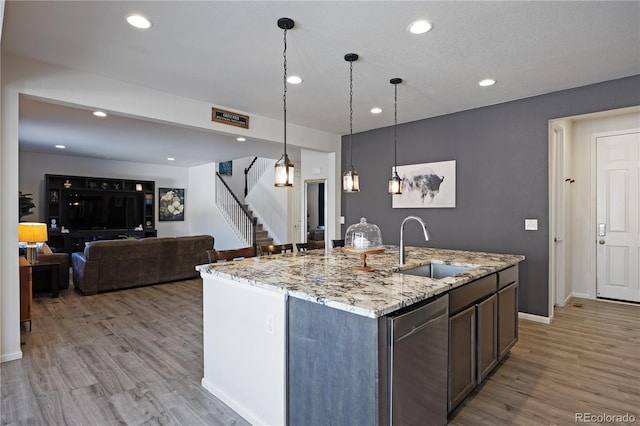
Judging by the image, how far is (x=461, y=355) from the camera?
2.22 metres

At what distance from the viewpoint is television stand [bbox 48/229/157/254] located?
792cm

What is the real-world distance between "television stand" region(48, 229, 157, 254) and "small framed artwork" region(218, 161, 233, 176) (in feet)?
9.95

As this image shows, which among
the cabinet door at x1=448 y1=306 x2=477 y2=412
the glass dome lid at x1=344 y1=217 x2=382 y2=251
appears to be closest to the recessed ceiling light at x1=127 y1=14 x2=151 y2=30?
the glass dome lid at x1=344 y1=217 x2=382 y2=251

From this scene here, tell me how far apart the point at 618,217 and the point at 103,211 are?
417 inches

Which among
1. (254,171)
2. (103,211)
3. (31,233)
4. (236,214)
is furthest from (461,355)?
(103,211)

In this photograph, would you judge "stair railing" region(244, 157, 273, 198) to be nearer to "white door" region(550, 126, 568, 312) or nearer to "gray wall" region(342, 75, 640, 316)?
"gray wall" region(342, 75, 640, 316)

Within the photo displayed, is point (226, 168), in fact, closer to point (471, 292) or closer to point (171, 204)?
point (171, 204)

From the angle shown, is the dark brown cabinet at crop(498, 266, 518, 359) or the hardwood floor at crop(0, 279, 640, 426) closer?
the hardwood floor at crop(0, 279, 640, 426)

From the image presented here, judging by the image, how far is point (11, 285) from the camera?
3012mm

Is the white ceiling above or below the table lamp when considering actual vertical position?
above

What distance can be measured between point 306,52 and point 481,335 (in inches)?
106

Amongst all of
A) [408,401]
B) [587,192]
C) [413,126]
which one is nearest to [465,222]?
[413,126]

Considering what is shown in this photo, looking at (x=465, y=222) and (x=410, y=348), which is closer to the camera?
(x=410, y=348)

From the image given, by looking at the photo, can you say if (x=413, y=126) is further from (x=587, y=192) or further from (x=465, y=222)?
(x=587, y=192)
